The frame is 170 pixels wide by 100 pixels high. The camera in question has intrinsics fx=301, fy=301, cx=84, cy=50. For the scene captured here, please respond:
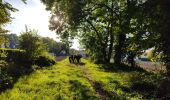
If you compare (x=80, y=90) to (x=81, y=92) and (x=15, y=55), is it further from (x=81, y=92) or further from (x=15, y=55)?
(x=15, y=55)

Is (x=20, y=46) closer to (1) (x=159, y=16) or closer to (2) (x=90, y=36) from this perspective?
(1) (x=159, y=16)

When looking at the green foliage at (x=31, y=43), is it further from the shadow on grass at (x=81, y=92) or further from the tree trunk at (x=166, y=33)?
the tree trunk at (x=166, y=33)

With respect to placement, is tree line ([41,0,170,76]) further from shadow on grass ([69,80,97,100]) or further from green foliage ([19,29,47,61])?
green foliage ([19,29,47,61])

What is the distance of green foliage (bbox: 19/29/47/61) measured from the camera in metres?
31.9

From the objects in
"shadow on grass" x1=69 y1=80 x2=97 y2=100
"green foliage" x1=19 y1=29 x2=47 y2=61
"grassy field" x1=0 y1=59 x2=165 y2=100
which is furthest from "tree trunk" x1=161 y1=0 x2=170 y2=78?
"green foliage" x1=19 y1=29 x2=47 y2=61

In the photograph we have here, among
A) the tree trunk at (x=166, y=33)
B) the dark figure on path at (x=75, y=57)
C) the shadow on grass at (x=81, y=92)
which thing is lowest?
the shadow on grass at (x=81, y=92)

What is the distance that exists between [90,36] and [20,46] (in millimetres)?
28977

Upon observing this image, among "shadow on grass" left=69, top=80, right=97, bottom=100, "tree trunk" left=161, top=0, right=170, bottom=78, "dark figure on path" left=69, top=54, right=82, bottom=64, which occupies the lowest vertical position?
"shadow on grass" left=69, top=80, right=97, bottom=100

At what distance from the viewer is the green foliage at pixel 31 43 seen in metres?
31.9

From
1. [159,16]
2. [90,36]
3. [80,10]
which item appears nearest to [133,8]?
[159,16]

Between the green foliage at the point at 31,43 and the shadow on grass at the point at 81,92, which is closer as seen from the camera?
the shadow on grass at the point at 81,92

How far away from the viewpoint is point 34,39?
1296 inches

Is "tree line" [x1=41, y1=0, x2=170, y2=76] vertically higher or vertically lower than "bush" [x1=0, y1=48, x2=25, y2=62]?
higher

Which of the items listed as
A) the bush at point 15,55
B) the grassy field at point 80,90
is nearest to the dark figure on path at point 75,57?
the bush at point 15,55
